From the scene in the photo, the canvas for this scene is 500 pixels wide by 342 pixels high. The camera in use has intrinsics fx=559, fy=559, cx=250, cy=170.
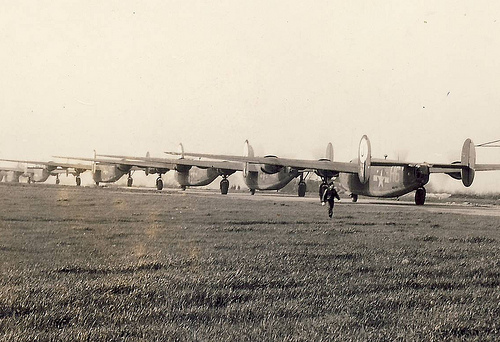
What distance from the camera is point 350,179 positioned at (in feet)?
118

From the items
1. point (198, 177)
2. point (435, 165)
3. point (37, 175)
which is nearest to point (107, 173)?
point (198, 177)

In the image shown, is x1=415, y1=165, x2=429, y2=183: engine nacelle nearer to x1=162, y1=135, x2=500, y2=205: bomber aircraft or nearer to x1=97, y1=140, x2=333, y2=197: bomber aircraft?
x1=162, y1=135, x2=500, y2=205: bomber aircraft

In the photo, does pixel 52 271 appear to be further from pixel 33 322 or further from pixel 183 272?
pixel 33 322

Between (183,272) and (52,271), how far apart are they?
6.66ft

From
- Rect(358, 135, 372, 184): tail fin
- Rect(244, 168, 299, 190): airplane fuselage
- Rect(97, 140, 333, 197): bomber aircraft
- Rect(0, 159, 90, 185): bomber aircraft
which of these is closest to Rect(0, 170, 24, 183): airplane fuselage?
Rect(0, 159, 90, 185): bomber aircraft

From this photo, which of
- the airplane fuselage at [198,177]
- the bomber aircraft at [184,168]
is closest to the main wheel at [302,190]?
the bomber aircraft at [184,168]

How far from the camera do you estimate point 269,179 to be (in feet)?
153

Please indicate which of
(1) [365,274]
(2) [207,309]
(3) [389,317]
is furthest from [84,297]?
(1) [365,274]

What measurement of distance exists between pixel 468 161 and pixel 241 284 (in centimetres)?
2369

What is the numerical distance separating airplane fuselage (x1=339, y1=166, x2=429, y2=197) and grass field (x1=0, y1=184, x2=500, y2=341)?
52.8ft

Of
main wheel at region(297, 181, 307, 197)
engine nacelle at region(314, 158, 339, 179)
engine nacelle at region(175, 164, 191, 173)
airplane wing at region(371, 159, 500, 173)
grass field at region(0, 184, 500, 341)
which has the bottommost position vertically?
grass field at region(0, 184, 500, 341)

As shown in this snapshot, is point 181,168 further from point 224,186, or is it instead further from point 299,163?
point 299,163

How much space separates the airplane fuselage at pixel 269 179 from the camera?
46.1m

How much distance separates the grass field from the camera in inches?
244
